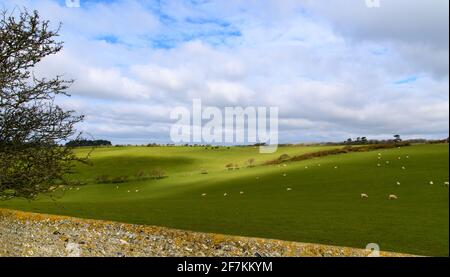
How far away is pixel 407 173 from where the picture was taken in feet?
158

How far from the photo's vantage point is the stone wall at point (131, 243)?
12.5m

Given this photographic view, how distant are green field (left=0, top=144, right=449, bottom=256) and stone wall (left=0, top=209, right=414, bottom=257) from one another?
7.59 feet

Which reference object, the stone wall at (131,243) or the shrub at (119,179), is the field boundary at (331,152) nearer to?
the shrub at (119,179)

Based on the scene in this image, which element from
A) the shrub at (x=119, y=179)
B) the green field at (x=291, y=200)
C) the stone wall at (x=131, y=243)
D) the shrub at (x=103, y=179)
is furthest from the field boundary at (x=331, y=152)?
the stone wall at (x=131, y=243)

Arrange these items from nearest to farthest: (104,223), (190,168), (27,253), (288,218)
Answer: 1. (27,253)
2. (104,223)
3. (288,218)
4. (190,168)

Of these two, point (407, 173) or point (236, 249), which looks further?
point (407, 173)

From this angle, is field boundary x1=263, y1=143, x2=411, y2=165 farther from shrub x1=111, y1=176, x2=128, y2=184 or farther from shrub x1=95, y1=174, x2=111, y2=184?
shrub x1=95, y1=174, x2=111, y2=184

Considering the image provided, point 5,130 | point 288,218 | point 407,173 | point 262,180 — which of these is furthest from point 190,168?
point 5,130

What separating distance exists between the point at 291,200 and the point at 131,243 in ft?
72.3

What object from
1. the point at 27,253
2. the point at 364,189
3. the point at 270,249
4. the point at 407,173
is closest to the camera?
the point at 27,253

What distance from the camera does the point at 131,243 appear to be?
1421 cm

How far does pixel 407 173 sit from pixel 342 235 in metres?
35.0

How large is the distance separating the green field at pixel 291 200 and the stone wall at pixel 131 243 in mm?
2312

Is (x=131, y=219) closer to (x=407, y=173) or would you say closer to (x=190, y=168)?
(x=407, y=173)
